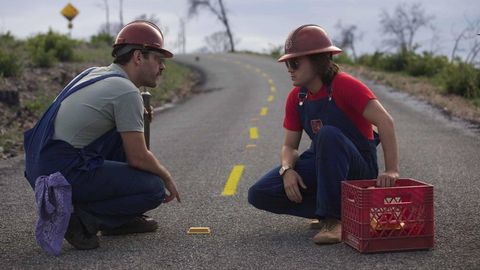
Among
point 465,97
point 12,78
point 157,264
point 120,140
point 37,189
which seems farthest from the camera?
point 465,97

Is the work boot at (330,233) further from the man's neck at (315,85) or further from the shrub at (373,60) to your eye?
the shrub at (373,60)

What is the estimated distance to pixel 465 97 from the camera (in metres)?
17.1

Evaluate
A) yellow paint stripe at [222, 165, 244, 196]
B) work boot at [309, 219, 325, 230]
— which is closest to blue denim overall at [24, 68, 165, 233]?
work boot at [309, 219, 325, 230]

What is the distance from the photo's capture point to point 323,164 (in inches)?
185

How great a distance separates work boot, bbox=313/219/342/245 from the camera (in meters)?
4.67

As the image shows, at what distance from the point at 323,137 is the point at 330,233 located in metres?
0.67

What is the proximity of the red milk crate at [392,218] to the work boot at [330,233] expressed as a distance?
0.22 m

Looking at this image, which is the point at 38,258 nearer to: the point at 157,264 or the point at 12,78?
the point at 157,264

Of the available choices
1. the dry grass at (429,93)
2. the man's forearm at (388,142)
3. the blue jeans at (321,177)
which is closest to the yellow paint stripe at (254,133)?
the dry grass at (429,93)

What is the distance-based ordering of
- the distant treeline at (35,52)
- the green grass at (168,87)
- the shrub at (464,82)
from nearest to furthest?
the distant treeline at (35,52), the shrub at (464,82), the green grass at (168,87)

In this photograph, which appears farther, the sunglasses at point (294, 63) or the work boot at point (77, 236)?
the sunglasses at point (294, 63)

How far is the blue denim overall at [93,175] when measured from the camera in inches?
185

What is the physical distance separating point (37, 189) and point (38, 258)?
47 cm

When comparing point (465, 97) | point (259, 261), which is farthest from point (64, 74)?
point (259, 261)
